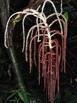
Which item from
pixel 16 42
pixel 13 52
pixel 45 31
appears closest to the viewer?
pixel 45 31

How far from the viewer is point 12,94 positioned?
202 centimetres

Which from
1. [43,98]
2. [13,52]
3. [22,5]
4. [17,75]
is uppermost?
[22,5]

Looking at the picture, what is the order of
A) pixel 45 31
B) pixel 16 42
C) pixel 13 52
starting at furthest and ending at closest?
pixel 16 42 < pixel 13 52 < pixel 45 31

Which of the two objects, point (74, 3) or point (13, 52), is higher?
point (74, 3)

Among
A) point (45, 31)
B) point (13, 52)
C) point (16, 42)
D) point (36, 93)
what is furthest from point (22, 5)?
point (45, 31)

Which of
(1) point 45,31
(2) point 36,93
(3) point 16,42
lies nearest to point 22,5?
(3) point 16,42

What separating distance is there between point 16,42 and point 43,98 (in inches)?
16.5

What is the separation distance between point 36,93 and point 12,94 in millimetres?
172

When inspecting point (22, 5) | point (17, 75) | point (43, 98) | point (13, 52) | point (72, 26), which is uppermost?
point (22, 5)

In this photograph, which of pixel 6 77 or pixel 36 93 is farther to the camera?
pixel 6 77

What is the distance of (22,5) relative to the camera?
7.62 feet

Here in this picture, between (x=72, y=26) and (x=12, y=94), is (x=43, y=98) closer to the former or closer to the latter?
(x=12, y=94)

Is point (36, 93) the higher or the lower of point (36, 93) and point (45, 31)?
the lower

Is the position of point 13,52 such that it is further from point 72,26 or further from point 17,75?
point 72,26
